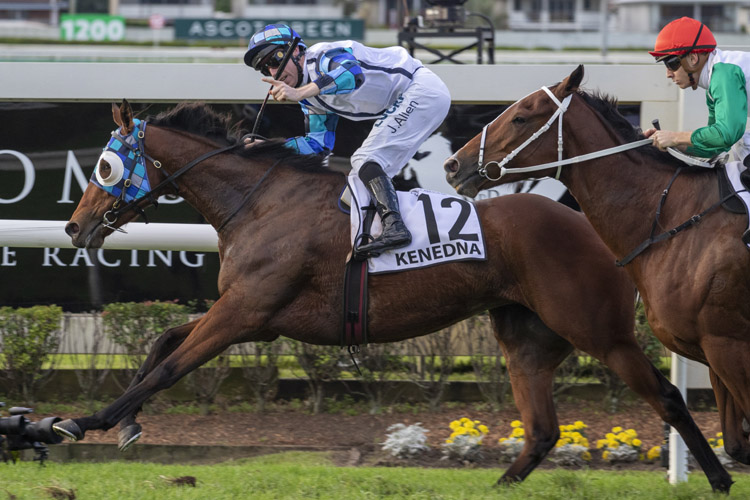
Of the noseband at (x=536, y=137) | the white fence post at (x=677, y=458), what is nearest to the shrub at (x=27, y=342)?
the noseband at (x=536, y=137)

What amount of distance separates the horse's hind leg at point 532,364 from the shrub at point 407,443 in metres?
0.84

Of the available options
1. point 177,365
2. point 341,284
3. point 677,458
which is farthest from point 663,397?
point 177,365

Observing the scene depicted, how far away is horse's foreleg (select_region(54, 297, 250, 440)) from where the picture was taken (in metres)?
4.15

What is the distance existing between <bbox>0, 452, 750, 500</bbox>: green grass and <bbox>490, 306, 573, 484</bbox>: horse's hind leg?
0.80ft

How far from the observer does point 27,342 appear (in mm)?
5996

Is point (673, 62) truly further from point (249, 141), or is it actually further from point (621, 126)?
point (249, 141)

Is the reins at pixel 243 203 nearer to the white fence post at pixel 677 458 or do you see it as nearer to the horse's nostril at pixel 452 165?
the horse's nostril at pixel 452 165

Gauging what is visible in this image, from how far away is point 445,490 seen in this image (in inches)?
171

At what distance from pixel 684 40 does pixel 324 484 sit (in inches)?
100

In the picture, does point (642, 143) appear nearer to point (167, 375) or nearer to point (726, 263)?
point (726, 263)

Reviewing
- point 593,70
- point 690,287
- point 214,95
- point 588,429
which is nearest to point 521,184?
point 593,70

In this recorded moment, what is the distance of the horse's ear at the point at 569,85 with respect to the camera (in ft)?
13.6

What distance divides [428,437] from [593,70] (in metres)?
2.84

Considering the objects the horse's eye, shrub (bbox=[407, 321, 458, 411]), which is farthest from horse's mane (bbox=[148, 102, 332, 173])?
shrub (bbox=[407, 321, 458, 411])
